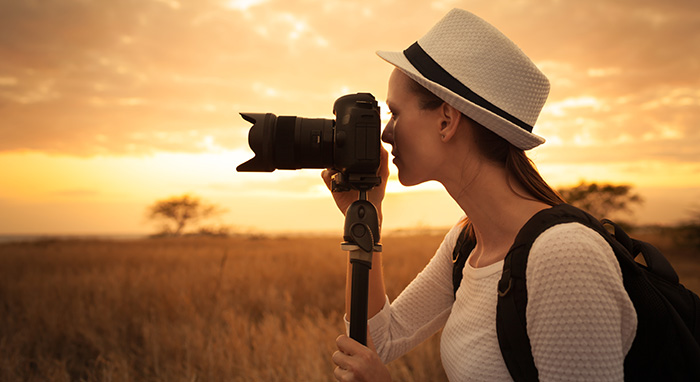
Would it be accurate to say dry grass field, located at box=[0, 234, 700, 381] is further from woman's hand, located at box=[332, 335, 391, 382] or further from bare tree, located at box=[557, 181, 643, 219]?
bare tree, located at box=[557, 181, 643, 219]

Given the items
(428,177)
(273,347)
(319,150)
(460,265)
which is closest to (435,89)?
(428,177)

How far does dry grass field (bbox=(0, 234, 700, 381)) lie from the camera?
9.45 ft

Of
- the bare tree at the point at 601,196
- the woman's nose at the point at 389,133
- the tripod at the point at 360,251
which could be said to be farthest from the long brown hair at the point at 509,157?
the bare tree at the point at 601,196

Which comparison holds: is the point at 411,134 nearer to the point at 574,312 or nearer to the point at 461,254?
the point at 461,254

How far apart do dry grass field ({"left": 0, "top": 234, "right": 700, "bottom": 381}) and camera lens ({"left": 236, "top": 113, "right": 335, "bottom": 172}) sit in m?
1.62

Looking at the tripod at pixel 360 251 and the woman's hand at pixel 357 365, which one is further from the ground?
the tripod at pixel 360 251

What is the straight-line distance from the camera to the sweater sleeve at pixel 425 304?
1918mm

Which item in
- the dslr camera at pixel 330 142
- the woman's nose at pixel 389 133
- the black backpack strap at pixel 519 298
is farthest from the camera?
the woman's nose at pixel 389 133

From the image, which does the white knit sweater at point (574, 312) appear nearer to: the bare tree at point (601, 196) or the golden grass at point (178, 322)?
the golden grass at point (178, 322)

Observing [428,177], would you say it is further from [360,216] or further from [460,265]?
[460,265]

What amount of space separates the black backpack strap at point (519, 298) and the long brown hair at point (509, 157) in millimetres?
222

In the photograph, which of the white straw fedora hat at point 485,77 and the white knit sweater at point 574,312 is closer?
the white knit sweater at point 574,312

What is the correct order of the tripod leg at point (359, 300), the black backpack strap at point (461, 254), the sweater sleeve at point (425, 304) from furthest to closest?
1. the sweater sleeve at point (425, 304)
2. the black backpack strap at point (461, 254)
3. the tripod leg at point (359, 300)

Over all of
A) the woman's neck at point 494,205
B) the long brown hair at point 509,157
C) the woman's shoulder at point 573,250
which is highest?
the long brown hair at point 509,157
